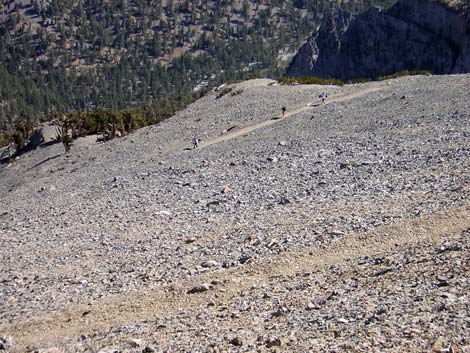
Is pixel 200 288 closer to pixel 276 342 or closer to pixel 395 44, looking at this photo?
pixel 276 342

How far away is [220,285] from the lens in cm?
1081

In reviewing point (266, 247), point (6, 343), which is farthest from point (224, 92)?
point (6, 343)

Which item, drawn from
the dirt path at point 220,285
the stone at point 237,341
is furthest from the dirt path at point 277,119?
the stone at point 237,341

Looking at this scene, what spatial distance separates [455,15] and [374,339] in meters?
76.6

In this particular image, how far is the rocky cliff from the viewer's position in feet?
246

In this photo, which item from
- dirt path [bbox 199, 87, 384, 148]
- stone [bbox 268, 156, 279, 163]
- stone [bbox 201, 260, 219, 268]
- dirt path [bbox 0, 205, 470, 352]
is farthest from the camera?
dirt path [bbox 199, 87, 384, 148]

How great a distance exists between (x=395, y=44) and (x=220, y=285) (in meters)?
83.0

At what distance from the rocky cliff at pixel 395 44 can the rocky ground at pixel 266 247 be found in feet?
177

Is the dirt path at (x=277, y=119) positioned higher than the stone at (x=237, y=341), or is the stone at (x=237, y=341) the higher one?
the stone at (x=237, y=341)

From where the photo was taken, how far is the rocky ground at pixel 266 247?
27.5ft

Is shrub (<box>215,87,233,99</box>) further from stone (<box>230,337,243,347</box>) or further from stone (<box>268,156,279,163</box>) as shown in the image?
stone (<box>230,337,243,347</box>)

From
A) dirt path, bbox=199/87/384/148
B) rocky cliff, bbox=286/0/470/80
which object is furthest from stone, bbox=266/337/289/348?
rocky cliff, bbox=286/0/470/80

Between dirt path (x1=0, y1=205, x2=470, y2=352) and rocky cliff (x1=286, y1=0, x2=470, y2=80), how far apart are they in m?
63.1

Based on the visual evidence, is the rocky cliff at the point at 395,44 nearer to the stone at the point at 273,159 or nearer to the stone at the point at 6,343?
the stone at the point at 273,159
